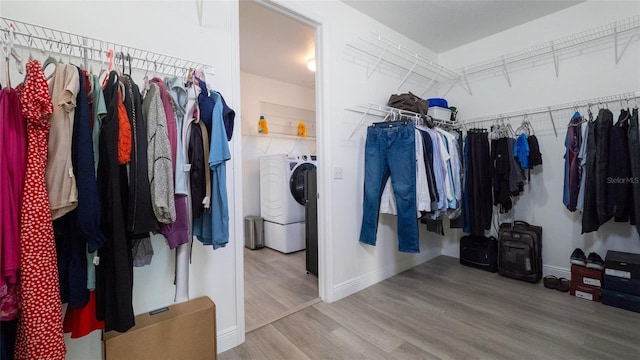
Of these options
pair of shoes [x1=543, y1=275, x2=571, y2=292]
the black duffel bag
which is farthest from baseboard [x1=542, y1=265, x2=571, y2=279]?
the black duffel bag

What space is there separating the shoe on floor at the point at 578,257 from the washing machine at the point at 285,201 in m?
2.86

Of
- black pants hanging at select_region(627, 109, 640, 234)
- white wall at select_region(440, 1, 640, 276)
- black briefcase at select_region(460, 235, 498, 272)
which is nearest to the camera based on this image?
black pants hanging at select_region(627, 109, 640, 234)

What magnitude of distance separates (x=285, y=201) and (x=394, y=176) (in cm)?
176

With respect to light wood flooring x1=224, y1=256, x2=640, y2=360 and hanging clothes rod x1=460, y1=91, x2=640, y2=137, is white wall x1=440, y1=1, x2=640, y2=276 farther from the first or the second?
light wood flooring x1=224, y1=256, x2=640, y2=360

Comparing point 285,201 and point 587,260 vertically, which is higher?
point 285,201

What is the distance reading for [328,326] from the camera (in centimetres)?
192

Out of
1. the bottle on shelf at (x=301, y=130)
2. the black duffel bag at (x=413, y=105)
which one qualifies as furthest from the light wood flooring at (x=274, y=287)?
the bottle on shelf at (x=301, y=130)

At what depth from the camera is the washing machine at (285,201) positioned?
3.61 metres

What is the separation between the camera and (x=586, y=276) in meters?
2.24

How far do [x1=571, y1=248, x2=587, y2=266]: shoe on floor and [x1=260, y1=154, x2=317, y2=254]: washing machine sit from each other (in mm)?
2862

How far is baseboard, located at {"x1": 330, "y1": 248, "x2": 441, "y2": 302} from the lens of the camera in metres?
2.35

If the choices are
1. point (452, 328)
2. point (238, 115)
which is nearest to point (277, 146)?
point (238, 115)

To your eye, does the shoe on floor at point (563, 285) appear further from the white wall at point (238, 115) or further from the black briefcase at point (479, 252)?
the white wall at point (238, 115)

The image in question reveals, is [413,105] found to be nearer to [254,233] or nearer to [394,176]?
[394,176]
